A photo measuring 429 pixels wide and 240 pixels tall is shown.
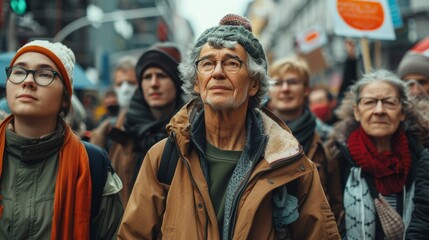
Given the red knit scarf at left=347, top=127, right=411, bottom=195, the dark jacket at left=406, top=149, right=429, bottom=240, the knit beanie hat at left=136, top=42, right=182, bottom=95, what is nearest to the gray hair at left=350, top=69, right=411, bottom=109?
the red knit scarf at left=347, top=127, right=411, bottom=195

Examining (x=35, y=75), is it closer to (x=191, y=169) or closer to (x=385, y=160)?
(x=191, y=169)

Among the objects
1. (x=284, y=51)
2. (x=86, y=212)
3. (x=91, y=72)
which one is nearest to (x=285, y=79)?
Answer: (x=86, y=212)

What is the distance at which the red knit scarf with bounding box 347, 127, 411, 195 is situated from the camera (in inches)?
143

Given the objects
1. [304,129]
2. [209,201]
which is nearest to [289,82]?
[304,129]

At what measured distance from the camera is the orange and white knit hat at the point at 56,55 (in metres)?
2.91

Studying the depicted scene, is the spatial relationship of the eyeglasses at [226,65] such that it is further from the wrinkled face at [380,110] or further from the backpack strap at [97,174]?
the wrinkled face at [380,110]

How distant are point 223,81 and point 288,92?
2.09m

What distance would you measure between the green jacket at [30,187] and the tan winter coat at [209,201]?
35 cm

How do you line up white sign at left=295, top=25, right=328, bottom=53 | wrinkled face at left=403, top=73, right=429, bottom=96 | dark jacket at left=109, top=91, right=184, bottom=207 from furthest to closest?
white sign at left=295, top=25, right=328, bottom=53 → wrinkled face at left=403, top=73, right=429, bottom=96 → dark jacket at left=109, top=91, right=184, bottom=207

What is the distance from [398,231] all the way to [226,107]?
1528mm

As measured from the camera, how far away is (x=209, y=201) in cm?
266

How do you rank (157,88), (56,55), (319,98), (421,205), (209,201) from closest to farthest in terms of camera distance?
(209,201)
(56,55)
(421,205)
(157,88)
(319,98)

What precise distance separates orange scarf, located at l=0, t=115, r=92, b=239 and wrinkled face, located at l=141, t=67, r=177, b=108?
1.47 meters

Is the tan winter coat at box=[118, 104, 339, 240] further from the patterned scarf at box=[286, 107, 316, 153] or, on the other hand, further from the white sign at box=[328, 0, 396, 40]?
the white sign at box=[328, 0, 396, 40]
